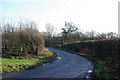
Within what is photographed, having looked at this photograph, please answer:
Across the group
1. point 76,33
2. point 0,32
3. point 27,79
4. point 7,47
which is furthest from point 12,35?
point 76,33

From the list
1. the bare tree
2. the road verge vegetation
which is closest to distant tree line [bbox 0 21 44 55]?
the road verge vegetation

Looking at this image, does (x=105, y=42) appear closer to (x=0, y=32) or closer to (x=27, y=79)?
(x=27, y=79)

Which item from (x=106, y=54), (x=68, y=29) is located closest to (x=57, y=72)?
(x=106, y=54)

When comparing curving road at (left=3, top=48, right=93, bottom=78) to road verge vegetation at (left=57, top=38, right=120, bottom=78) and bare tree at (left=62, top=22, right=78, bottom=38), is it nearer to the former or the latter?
road verge vegetation at (left=57, top=38, right=120, bottom=78)

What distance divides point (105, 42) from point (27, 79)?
13.9 metres

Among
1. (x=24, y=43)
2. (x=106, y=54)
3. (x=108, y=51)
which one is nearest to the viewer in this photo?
(x=108, y=51)

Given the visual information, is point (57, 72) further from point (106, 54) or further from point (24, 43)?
point (24, 43)

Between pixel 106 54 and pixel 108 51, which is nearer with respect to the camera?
pixel 108 51

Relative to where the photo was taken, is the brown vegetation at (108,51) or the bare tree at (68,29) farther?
the bare tree at (68,29)

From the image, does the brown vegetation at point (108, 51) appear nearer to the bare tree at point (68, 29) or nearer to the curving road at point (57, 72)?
the curving road at point (57, 72)

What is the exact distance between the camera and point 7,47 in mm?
29797

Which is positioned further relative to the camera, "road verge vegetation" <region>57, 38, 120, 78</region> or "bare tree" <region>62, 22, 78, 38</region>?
"bare tree" <region>62, 22, 78, 38</region>

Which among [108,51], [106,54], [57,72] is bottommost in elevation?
[57,72]

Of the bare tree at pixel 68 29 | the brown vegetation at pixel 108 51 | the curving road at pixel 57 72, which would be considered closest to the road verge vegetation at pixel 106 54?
the brown vegetation at pixel 108 51
